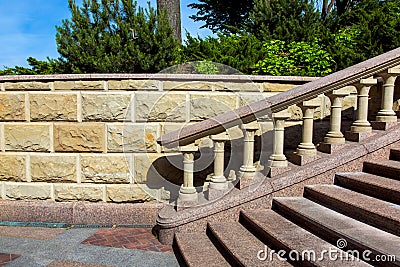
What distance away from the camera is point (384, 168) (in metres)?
3.79

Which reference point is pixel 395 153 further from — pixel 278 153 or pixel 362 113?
pixel 278 153

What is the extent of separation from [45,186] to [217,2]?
1513cm

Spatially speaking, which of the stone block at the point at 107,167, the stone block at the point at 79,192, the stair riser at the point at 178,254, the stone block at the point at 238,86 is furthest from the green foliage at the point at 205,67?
the stair riser at the point at 178,254

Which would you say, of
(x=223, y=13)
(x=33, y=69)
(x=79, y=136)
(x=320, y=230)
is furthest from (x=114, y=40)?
(x=223, y=13)

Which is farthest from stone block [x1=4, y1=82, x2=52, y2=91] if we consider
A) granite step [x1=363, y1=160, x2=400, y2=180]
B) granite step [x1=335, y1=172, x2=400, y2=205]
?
granite step [x1=363, y1=160, x2=400, y2=180]

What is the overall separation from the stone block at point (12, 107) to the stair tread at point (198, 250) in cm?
278

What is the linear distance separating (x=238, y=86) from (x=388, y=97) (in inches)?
73.3

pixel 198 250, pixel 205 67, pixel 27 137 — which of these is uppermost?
pixel 205 67

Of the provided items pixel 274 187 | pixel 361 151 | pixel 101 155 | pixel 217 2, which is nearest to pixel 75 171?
pixel 101 155

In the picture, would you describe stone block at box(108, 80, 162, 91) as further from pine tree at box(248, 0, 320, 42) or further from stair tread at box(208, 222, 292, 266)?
pine tree at box(248, 0, 320, 42)

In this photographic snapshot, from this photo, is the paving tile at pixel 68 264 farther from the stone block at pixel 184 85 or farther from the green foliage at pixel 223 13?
the green foliage at pixel 223 13

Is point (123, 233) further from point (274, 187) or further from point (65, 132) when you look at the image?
point (274, 187)

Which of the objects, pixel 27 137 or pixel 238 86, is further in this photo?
pixel 27 137

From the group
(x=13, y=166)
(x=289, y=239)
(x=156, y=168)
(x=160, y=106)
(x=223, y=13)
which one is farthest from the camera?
(x=223, y=13)
